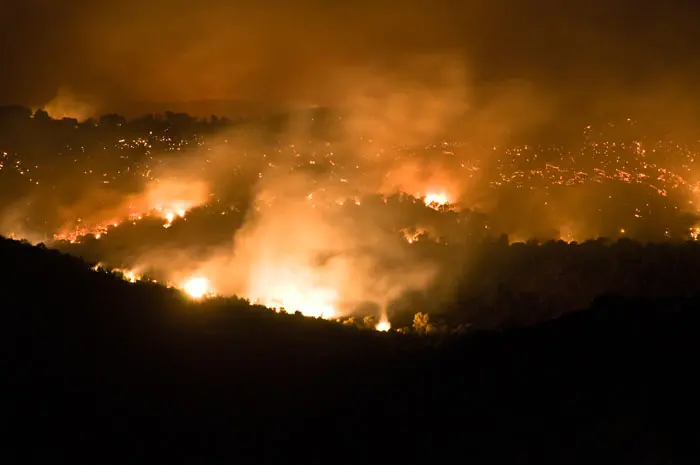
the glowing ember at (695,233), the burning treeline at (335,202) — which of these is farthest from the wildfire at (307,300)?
the glowing ember at (695,233)

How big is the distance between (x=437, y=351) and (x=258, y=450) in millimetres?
4254

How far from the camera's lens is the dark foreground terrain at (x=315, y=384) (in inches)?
334

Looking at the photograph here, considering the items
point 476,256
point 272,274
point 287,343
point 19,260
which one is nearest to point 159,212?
point 272,274

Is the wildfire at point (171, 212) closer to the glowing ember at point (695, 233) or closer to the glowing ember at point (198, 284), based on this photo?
the glowing ember at point (198, 284)

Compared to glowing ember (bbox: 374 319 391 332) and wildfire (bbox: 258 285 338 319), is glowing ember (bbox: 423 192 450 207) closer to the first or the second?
wildfire (bbox: 258 285 338 319)

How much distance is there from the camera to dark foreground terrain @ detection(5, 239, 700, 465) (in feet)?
27.9

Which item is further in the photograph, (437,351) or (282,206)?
(282,206)

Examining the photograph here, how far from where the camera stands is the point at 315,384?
10.6 meters

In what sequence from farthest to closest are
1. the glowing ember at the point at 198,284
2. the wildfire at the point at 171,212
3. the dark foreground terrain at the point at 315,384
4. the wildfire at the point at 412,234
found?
the wildfire at the point at 171,212 → the wildfire at the point at 412,234 → the glowing ember at the point at 198,284 → the dark foreground terrain at the point at 315,384

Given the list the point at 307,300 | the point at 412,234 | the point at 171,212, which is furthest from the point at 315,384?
the point at 171,212

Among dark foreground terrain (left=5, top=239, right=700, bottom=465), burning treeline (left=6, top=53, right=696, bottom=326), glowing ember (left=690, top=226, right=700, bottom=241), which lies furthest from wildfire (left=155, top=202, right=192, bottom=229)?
glowing ember (left=690, top=226, right=700, bottom=241)

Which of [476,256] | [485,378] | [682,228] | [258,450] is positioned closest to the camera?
[258,450]

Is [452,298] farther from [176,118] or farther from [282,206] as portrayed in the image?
[176,118]

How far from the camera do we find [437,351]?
11.6 m
